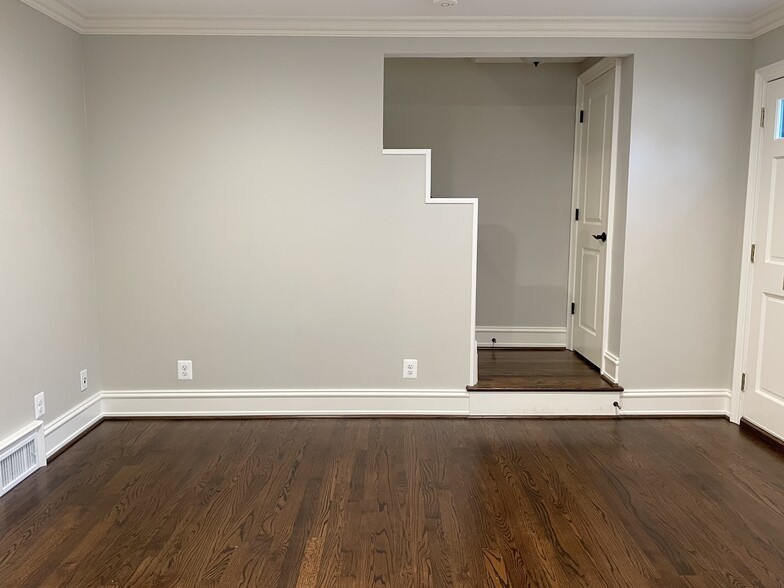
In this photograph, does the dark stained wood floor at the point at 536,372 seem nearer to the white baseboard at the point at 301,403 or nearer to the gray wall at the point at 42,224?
the white baseboard at the point at 301,403

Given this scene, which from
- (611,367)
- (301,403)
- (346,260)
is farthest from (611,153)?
(301,403)

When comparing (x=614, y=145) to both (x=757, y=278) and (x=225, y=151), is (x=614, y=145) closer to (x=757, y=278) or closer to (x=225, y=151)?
(x=757, y=278)

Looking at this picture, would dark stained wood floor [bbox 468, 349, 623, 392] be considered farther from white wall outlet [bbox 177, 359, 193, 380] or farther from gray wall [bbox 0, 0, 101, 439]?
gray wall [bbox 0, 0, 101, 439]

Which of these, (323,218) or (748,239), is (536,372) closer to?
(748,239)

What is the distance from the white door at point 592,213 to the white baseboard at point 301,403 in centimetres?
115

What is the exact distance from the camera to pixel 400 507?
279cm

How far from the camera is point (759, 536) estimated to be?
256 centimetres

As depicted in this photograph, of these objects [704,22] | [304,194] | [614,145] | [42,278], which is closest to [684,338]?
[614,145]

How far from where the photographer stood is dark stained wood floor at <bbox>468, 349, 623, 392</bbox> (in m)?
3.95

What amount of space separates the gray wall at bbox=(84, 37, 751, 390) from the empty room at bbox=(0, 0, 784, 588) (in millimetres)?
13

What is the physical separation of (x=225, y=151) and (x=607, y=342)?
2636 millimetres

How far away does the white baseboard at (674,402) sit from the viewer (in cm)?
396

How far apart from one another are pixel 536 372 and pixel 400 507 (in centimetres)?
173

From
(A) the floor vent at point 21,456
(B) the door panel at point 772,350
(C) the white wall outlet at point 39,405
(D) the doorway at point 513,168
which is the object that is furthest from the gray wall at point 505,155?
(A) the floor vent at point 21,456
